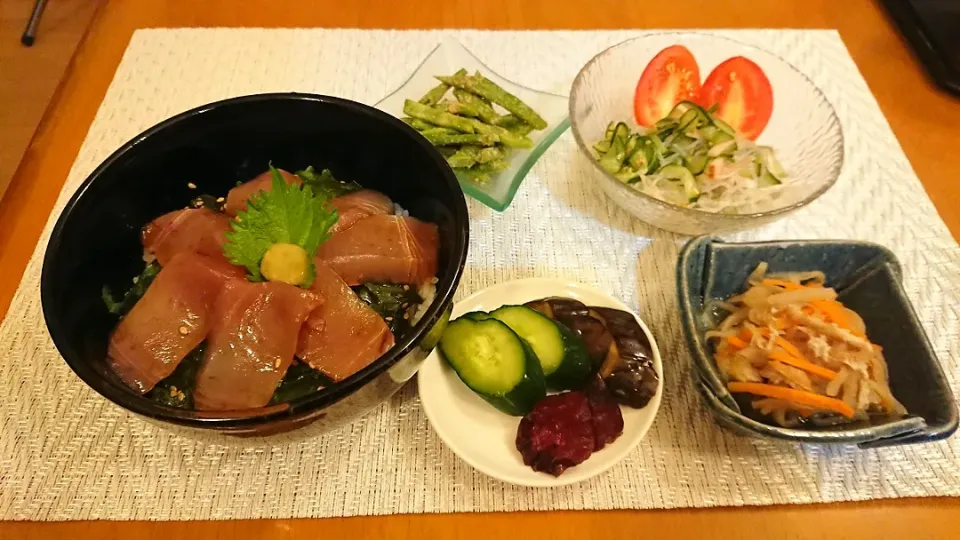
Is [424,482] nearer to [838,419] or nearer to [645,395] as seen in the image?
[645,395]

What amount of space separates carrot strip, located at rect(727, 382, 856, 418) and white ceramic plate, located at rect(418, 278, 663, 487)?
15cm

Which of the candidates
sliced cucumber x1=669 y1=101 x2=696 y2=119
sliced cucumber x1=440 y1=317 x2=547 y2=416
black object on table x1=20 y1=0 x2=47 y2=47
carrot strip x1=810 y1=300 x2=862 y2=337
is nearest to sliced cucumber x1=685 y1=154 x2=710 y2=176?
sliced cucumber x1=669 y1=101 x2=696 y2=119

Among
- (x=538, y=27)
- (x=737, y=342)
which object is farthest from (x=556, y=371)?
(x=538, y=27)

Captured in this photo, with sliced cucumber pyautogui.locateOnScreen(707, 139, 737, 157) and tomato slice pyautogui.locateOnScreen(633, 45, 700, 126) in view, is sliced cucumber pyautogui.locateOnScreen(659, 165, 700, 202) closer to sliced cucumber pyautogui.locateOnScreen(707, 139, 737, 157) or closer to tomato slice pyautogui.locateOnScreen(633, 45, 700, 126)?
sliced cucumber pyautogui.locateOnScreen(707, 139, 737, 157)

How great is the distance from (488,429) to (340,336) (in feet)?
0.92

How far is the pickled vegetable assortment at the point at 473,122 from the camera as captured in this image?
4.29ft

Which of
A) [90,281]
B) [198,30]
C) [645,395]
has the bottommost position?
[198,30]

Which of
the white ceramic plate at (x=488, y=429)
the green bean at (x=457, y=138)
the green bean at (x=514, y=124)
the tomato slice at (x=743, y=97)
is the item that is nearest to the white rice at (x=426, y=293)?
the white ceramic plate at (x=488, y=429)

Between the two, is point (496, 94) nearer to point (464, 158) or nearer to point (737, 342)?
point (464, 158)

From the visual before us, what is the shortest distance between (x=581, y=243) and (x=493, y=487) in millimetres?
545

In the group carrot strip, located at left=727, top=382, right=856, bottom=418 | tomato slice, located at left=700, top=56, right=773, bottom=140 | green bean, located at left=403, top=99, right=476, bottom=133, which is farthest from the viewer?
tomato slice, located at left=700, top=56, right=773, bottom=140

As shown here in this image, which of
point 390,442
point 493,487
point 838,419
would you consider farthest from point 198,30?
point 838,419

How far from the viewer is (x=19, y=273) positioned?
1235mm

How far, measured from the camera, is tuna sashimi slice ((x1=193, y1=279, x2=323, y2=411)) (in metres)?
0.84
